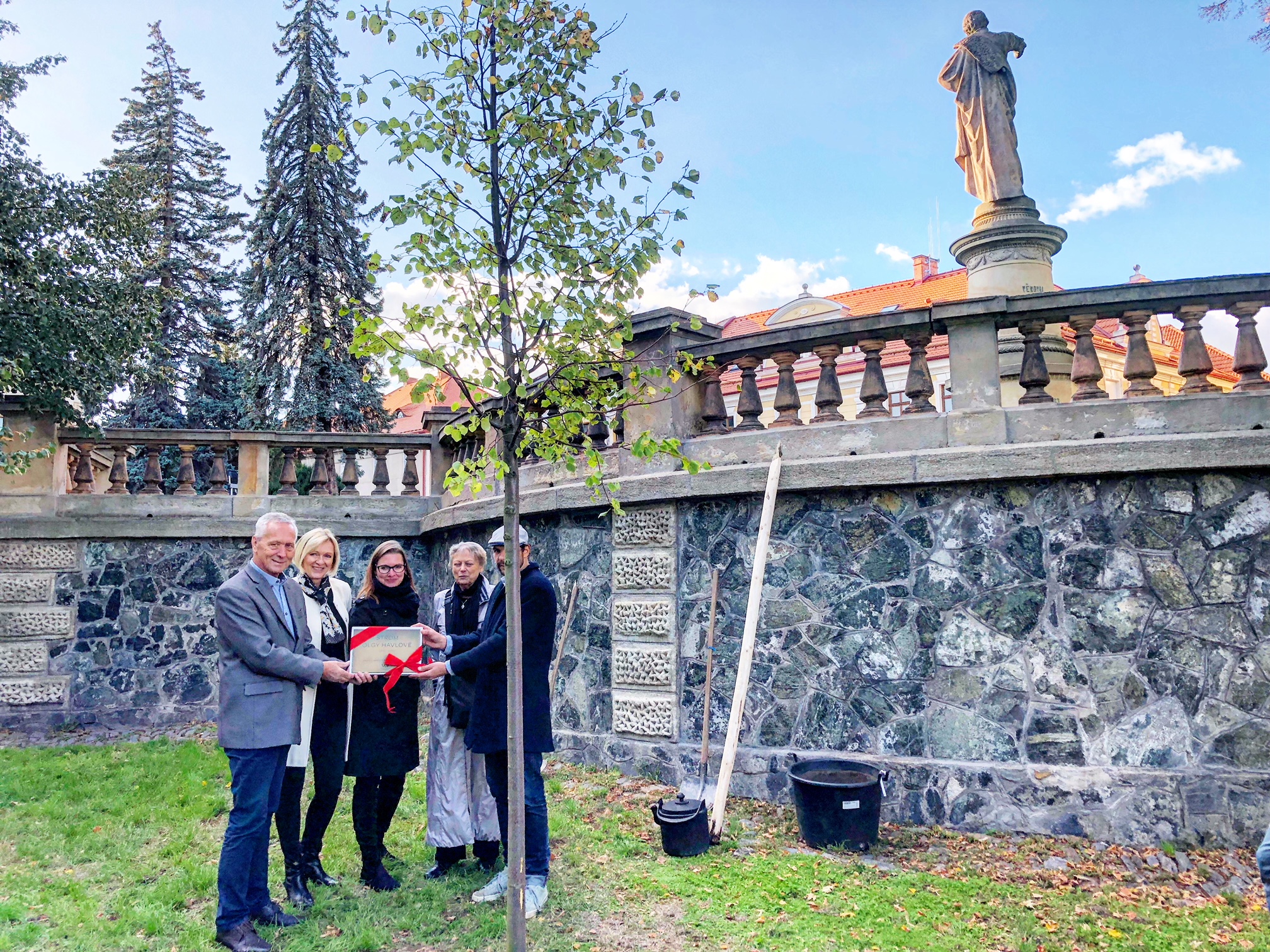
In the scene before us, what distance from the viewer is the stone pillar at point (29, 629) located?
28.5 ft

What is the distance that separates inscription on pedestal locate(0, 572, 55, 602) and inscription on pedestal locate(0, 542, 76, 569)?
0.33 ft

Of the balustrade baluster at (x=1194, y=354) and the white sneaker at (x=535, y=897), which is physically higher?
the balustrade baluster at (x=1194, y=354)

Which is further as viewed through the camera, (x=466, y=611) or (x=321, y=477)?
(x=321, y=477)

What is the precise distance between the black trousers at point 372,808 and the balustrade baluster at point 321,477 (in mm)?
5796

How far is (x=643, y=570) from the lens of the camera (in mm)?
6367

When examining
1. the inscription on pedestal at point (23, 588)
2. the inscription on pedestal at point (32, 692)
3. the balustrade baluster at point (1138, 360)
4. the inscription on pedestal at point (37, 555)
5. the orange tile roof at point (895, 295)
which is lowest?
the inscription on pedestal at point (32, 692)

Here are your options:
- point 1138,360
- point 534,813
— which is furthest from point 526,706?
point 1138,360

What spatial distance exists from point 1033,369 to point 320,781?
4.76 meters

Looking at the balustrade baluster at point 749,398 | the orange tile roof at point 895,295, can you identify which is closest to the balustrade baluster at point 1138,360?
the balustrade baluster at point 749,398

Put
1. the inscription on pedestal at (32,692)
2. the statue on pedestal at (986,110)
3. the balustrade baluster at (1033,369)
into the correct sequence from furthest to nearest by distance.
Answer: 1. the inscription on pedestal at (32,692)
2. the statue on pedestal at (986,110)
3. the balustrade baluster at (1033,369)

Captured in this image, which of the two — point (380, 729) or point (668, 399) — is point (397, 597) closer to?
point (380, 729)

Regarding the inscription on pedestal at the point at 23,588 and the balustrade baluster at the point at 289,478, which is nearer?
the inscription on pedestal at the point at 23,588

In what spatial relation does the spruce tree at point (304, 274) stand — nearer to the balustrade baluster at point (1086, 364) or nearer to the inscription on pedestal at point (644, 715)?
the inscription on pedestal at point (644, 715)

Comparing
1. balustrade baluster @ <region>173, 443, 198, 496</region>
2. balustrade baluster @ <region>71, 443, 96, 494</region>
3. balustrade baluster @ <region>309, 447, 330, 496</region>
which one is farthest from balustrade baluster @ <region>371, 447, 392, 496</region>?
balustrade baluster @ <region>71, 443, 96, 494</region>
